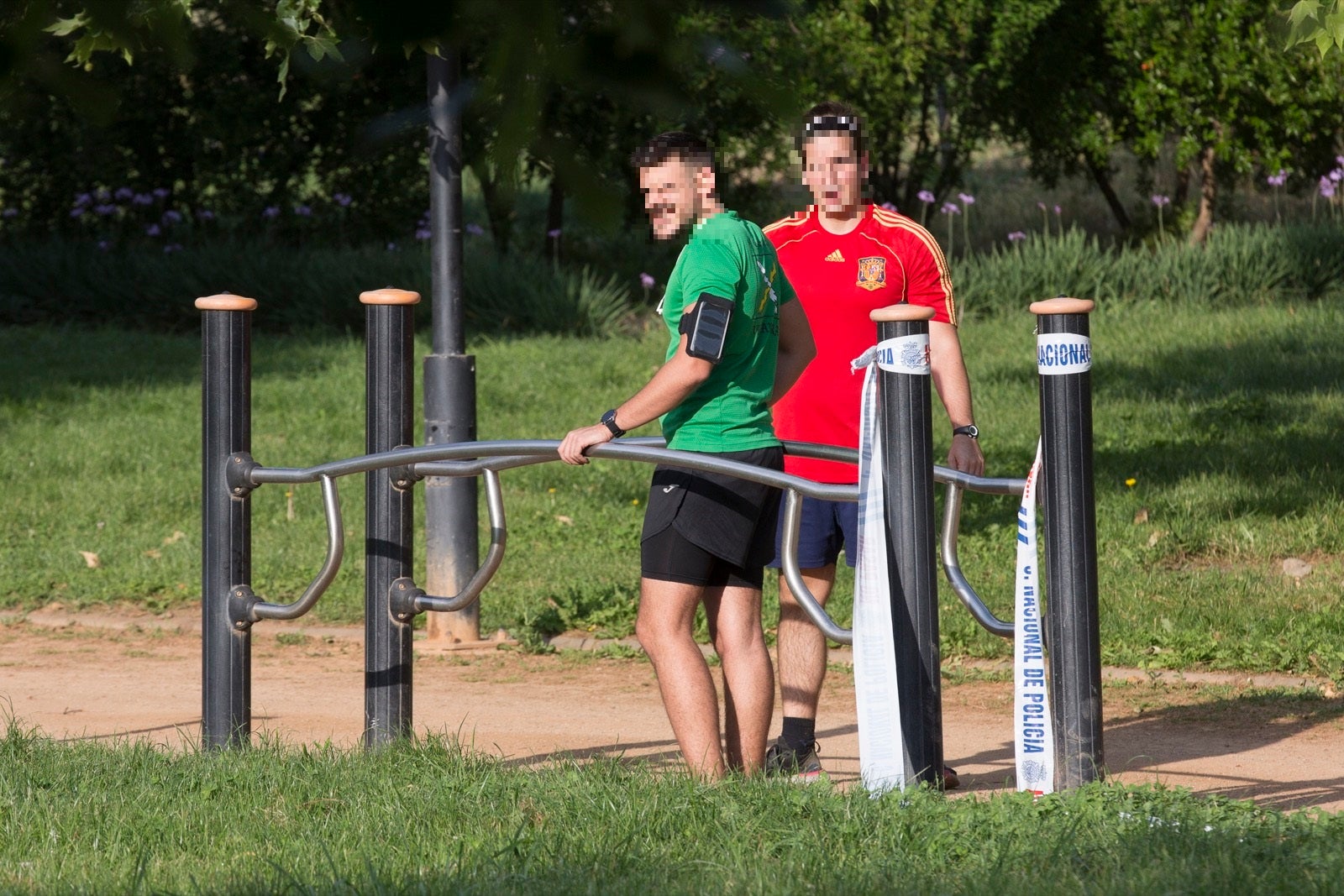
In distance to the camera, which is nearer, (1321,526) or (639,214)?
(639,214)

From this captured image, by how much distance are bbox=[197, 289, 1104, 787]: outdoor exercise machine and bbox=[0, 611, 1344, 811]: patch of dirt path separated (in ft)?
1.41

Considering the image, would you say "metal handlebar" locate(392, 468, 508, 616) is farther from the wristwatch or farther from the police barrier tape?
the police barrier tape

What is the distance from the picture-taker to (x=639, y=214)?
3848mm

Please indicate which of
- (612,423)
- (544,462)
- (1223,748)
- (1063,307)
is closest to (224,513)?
(544,462)

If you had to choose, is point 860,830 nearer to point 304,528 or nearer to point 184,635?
point 184,635

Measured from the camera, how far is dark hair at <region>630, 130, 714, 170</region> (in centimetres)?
414

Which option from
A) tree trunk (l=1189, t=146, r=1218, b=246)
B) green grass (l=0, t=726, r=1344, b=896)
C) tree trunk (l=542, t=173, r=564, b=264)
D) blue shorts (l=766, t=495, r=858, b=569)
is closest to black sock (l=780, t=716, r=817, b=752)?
blue shorts (l=766, t=495, r=858, b=569)

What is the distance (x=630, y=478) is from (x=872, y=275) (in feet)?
16.4

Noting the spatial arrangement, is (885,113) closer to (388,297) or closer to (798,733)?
(798,733)

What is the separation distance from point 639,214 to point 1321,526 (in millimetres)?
5073

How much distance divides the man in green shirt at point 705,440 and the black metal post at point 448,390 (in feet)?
7.97

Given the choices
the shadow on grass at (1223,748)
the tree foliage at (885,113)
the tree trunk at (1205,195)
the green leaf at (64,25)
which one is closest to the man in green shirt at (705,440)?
the shadow on grass at (1223,748)

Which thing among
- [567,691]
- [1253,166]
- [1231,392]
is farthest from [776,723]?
[1253,166]

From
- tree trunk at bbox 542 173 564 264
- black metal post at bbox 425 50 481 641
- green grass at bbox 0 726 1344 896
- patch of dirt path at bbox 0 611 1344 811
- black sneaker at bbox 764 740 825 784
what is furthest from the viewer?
tree trunk at bbox 542 173 564 264
